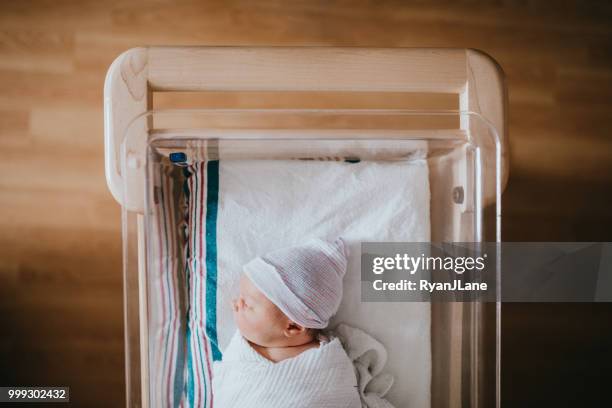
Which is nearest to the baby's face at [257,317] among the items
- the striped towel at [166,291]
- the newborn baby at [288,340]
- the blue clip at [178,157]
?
the newborn baby at [288,340]

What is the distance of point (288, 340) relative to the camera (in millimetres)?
772

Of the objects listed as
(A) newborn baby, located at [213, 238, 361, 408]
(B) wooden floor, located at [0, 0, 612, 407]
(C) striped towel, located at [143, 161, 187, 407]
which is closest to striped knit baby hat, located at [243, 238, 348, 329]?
(A) newborn baby, located at [213, 238, 361, 408]

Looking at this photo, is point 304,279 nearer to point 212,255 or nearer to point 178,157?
point 212,255

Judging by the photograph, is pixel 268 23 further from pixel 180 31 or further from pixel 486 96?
pixel 486 96

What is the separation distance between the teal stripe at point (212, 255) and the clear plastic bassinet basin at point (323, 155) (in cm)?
5

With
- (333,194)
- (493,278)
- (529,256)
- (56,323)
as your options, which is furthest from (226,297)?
(529,256)

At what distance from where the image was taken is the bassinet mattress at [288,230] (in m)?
0.79

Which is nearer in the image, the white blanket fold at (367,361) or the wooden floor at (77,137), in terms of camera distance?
the white blanket fold at (367,361)

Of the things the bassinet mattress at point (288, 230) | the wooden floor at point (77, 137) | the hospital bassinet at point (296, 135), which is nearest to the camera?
the hospital bassinet at point (296, 135)

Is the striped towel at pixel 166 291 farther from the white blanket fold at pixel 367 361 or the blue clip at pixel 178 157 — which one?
the white blanket fold at pixel 367 361

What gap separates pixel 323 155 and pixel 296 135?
10 cm

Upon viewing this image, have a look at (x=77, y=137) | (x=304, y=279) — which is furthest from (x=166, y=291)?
(x=77, y=137)

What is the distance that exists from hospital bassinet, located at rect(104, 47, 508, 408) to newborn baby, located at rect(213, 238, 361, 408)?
11 cm

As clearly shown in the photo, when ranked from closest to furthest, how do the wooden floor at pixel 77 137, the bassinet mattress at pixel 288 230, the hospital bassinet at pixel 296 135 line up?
the hospital bassinet at pixel 296 135
the bassinet mattress at pixel 288 230
the wooden floor at pixel 77 137
